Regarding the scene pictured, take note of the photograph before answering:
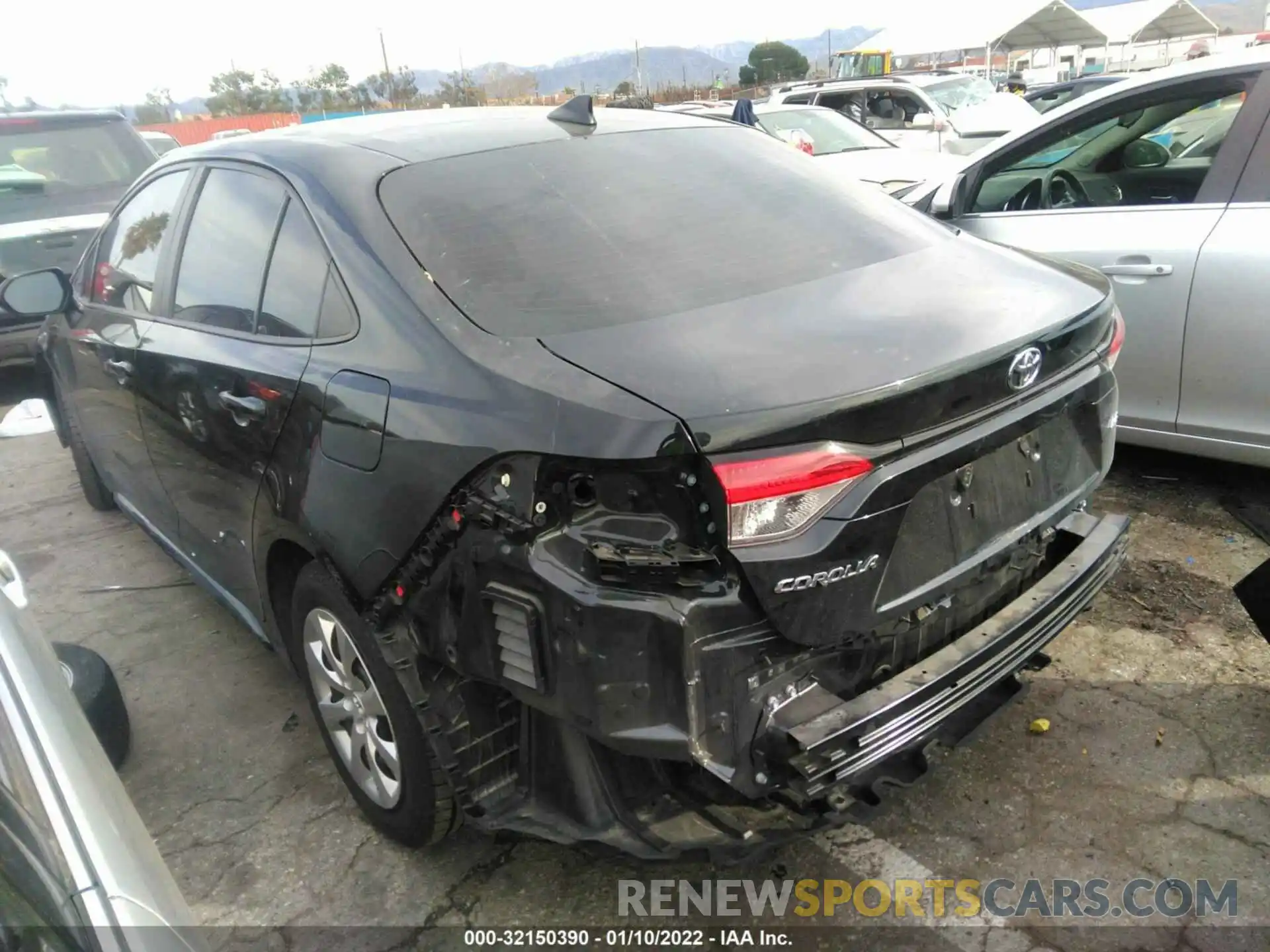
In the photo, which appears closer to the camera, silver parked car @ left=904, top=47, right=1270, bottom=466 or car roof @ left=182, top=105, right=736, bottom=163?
car roof @ left=182, top=105, right=736, bottom=163

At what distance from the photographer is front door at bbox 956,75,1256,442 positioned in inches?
141

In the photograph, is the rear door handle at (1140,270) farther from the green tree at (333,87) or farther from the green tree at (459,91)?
the green tree at (333,87)

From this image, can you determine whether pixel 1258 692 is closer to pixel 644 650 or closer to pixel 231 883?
pixel 644 650

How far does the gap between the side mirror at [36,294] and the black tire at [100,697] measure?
1.49 meters

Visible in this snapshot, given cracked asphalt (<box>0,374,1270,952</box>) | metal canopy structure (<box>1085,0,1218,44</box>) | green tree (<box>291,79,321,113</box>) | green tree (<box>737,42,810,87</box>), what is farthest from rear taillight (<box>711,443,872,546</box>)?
green tree (<box>291,79,321,113</box>)

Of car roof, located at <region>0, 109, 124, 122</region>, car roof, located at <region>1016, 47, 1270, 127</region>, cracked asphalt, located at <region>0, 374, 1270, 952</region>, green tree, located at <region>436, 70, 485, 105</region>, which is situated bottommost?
cracked asphalt, located at <region>0, 374, 1270, 952</region>

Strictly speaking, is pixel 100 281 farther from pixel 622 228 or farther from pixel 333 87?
pixel 333 87

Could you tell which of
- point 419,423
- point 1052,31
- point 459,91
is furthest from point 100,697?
point 459,91

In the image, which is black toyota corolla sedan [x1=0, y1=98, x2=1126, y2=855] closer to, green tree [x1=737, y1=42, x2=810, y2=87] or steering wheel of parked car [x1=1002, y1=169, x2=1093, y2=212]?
steering wheel of parked car [x1=1002, y1=169, x2=1093, y2=212]

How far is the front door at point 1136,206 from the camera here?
3.59 meters

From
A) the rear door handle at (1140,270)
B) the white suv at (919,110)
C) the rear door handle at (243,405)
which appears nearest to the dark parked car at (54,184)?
the rear door handle at (243,405)

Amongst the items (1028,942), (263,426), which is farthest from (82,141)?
(1028,942)

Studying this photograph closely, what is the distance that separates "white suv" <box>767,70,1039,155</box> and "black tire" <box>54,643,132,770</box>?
965 cm

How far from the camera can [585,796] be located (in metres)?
1.87
